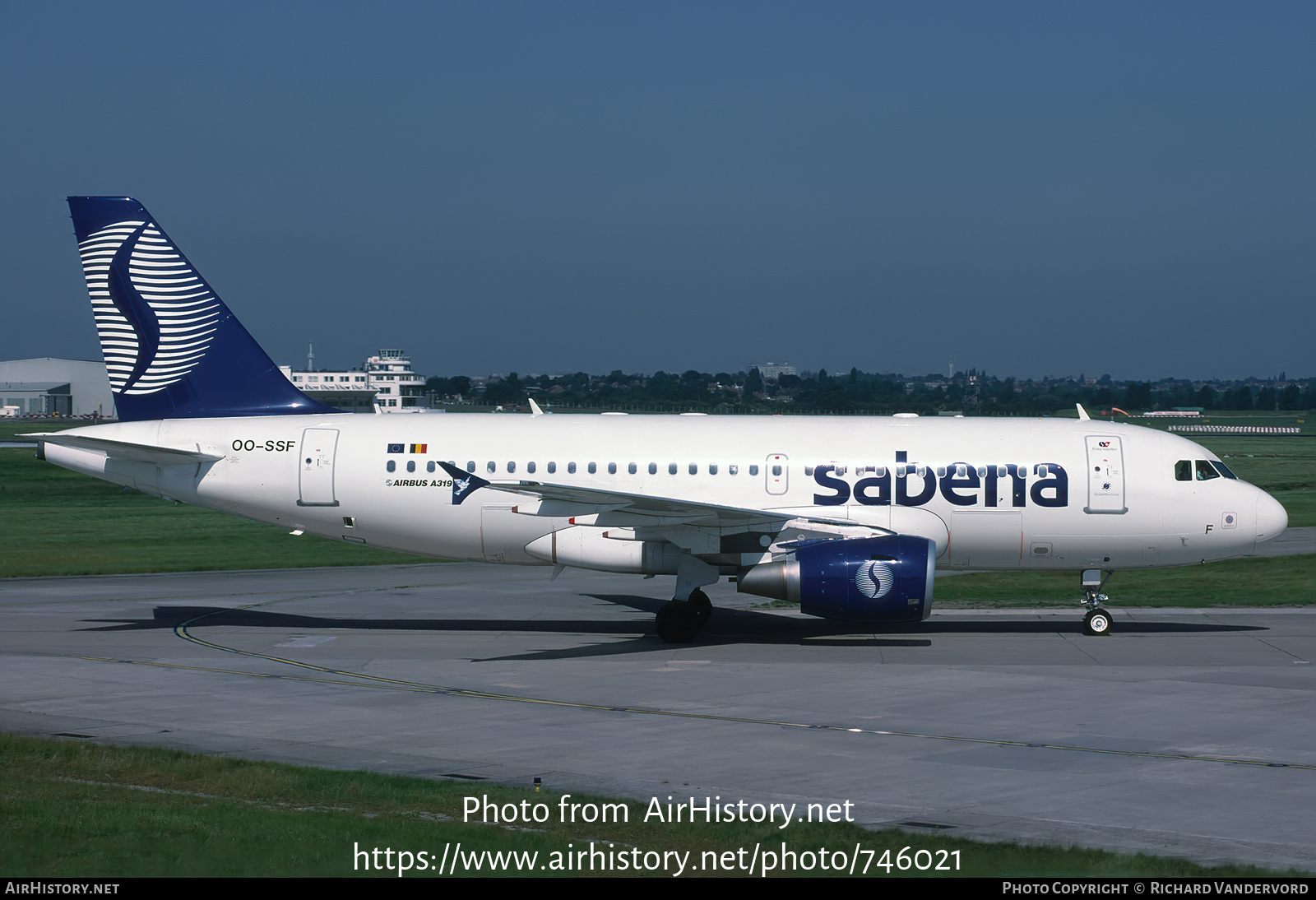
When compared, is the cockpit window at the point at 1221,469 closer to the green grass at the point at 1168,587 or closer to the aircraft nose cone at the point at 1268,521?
the aircraft nose cone at the point at 1268,521

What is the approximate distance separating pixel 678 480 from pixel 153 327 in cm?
1174

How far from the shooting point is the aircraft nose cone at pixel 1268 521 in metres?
25.2

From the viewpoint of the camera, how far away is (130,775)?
14273mm

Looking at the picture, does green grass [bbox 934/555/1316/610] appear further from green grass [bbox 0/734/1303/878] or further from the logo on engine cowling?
green grass [bbox 0/734/1303/878]

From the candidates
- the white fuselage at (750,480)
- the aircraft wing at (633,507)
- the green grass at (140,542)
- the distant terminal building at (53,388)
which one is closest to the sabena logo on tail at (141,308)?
the white fuselage at (750,480)

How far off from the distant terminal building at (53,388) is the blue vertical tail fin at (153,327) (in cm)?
16630

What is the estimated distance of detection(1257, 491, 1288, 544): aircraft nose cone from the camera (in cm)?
2520

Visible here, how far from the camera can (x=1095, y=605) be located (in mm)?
25859

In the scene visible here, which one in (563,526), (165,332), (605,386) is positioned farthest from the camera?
(605,386)

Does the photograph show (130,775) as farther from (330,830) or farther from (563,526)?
(563,526)

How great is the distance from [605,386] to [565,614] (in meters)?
82.2

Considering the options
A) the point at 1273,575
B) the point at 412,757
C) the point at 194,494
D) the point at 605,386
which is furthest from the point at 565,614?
the point at 605,386

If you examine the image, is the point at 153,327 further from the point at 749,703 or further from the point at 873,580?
the point at 873,580

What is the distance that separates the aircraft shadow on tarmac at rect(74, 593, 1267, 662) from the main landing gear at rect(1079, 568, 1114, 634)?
620mm
